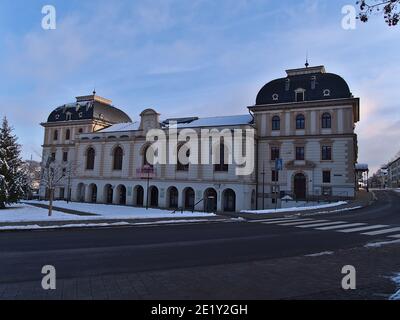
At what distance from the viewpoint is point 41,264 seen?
8805mm

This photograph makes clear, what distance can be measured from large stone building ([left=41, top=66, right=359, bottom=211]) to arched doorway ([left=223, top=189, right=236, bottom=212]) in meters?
0.12

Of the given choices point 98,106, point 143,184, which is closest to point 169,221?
point 143,184

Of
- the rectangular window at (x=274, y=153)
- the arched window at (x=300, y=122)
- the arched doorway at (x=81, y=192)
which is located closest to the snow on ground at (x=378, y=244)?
the rectangular window at (x=274, y=153)

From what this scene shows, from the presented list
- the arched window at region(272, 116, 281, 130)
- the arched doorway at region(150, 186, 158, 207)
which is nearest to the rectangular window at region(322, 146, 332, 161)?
the arched window at region(272, 116, 281, 130)

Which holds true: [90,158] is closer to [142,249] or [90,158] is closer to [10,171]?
[10,171]

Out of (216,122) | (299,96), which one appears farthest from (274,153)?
(216,122)

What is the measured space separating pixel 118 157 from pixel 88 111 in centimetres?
1470

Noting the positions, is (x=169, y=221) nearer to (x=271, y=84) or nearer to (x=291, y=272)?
(x=291, y=272)

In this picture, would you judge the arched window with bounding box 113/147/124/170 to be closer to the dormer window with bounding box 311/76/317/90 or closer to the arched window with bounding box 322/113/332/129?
the dormer window with bounding box 311/76/317/90

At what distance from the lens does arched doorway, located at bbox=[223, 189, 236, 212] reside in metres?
42.8

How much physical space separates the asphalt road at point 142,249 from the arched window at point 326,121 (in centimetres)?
2775

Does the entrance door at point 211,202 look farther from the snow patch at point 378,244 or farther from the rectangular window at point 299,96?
the snow patch at point 378,244

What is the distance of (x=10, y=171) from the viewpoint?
106 feet

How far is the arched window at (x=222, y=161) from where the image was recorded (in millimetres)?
42750
